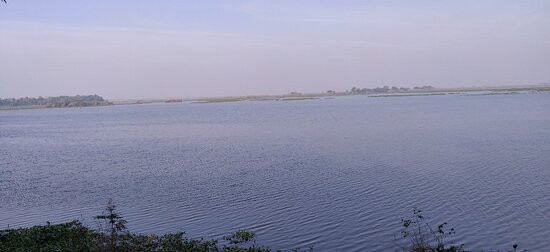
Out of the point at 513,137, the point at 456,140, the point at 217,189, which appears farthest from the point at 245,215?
the point at 513,137

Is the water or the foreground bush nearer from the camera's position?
the foreground bush

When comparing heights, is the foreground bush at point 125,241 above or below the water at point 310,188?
above

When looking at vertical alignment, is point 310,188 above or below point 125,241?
below

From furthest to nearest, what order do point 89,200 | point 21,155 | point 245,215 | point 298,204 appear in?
point 21,155 → point 89,200 → point 298,204 → point 245,215

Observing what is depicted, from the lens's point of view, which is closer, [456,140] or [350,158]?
[350,158]

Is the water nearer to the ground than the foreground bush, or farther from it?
nearer to the ground

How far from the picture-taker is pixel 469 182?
969 inches

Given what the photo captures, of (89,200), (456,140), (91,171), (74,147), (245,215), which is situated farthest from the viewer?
(74,147)

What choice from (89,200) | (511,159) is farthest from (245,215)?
(511,159)

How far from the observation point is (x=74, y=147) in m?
51.4

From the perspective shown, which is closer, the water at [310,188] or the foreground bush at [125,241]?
the foreground bush at [125,241]

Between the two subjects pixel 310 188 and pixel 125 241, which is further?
pixel 310 188

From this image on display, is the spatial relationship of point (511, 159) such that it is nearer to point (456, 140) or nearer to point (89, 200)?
point (456, 140)

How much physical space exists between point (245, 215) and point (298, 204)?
2.58 metres
